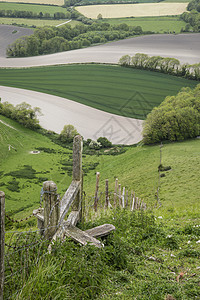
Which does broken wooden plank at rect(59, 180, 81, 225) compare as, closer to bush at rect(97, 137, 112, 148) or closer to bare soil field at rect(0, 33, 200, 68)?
bush at rect(97, 137, 112, 148)

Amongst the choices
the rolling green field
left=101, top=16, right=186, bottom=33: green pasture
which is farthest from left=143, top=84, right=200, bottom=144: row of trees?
left=101, top=16, right=186, bottom=33: green pasture

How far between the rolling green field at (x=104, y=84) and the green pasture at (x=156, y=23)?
15.3 meters

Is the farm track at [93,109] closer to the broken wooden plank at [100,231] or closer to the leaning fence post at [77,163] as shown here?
the leaning fence post at [77,163]

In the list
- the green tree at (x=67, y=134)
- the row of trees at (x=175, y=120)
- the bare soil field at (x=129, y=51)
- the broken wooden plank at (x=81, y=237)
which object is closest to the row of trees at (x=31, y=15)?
the bare soil field at (x=129, y=51)

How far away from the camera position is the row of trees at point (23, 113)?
64.8 m

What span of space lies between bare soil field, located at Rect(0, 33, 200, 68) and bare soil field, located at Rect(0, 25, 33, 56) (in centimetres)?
365

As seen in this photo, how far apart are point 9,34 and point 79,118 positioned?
30983 millimetres

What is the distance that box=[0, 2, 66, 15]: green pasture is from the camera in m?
90.6

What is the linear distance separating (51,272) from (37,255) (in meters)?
0.38

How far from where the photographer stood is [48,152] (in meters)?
59.0

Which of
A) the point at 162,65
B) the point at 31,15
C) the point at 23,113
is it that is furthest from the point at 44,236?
the point at 31,15

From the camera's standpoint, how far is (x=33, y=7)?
93.2 m

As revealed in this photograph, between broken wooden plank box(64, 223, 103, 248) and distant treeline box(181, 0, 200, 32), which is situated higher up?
distant treeline box(181, 0, 200, 32)

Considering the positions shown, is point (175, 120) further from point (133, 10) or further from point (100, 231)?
point (100, 231)
